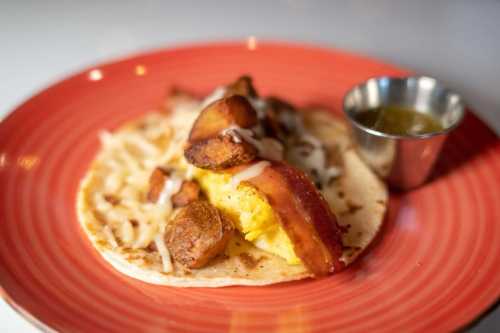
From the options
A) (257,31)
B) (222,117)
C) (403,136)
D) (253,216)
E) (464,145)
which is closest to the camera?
(253,216)

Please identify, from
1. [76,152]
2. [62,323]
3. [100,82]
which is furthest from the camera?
[100,82]

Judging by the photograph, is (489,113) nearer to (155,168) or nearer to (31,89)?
(155,168)

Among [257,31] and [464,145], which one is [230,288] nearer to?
[464,145]

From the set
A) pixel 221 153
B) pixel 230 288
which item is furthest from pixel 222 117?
pixel 230 288

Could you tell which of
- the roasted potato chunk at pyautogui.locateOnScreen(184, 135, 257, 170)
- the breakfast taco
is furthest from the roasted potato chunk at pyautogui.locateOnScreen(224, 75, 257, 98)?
the roasted potato chunk at pyautogui.locateOnScreen(184, 135, 257, 170)

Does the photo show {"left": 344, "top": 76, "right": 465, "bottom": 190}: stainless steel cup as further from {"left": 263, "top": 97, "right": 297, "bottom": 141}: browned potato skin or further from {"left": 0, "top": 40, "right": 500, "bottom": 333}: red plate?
{"left": 263, "top": 97, "right": 297, "bottom": 141}: browned potato skin

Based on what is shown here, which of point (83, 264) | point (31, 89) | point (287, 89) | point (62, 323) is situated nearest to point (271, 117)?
point (287, 89)
